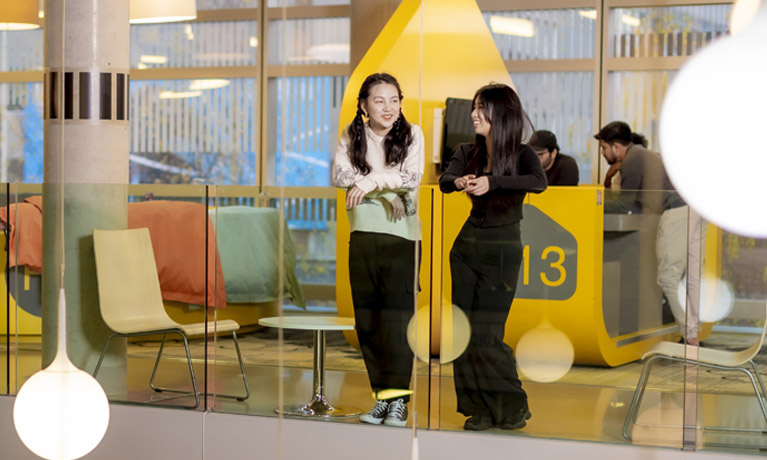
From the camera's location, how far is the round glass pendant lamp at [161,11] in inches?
185

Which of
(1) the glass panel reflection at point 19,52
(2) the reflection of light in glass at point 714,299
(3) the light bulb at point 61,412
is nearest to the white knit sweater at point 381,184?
(2) the reflection of light in glass at point 714,299

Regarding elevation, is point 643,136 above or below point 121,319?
above

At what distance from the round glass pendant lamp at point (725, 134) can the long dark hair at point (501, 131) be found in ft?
9.65

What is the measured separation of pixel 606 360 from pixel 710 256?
0.51 metres

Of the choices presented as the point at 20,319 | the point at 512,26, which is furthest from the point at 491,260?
the point at 20,319

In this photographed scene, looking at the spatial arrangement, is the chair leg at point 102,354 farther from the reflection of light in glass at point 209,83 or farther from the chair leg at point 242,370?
the reflection of light in glass at point 209,83

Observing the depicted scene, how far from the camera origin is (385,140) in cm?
363

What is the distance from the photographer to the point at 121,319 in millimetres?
3922

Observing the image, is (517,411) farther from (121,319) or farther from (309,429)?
(121,319)

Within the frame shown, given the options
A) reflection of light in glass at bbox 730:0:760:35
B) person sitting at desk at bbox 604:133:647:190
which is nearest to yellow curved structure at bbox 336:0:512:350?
person sitting at desk at bbox 604:133:647:190

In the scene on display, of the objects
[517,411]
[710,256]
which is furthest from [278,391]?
[710,256]

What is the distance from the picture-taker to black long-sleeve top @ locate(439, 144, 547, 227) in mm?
3438

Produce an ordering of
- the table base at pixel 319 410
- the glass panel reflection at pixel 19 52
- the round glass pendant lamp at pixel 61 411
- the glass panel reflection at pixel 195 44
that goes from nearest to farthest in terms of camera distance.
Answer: the round glass pendant lamp at pixel 61 411 → the table base at pixel 319 410 → the glass panel reflection at pixel 19 52 → the glass panel reflection at pixel 195 44

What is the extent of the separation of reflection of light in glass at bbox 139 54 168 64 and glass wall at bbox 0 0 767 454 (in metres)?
0.67
